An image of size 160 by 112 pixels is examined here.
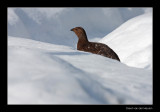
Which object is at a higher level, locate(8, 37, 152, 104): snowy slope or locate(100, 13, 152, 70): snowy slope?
locate(100, 13, 152, 70): snowy slope

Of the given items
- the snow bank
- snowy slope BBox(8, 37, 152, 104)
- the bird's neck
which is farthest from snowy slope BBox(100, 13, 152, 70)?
the snow bank

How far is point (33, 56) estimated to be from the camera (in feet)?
7.90

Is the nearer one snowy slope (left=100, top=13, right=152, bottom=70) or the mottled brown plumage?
the mottled brown plumage

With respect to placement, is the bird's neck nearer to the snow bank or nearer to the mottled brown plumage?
the mottled brown plumage

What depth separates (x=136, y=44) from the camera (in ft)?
21.2

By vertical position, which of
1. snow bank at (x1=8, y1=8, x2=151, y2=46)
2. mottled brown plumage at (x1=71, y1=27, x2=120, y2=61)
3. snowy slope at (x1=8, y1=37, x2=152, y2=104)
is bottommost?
snowy slope at (x1=8, y1=37, x2=152, y2=104)

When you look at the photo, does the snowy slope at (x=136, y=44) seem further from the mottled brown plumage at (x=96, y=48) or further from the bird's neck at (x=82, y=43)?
the bird's neck at (x=82, y=43)

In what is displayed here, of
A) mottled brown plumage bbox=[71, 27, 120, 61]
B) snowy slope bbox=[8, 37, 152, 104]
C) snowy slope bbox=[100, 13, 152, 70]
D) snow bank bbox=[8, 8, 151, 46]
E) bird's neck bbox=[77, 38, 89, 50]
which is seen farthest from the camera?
snow bank bbox=[8, 8, 151, 46]

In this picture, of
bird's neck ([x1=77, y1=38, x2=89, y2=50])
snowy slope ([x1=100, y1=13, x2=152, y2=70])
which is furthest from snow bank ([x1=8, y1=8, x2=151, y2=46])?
bird's neck ([x1=77, y1=38, x2=89, y2=50])

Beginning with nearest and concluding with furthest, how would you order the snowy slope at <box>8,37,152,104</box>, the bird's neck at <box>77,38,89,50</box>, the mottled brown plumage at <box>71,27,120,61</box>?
the snowy slope at <box>8,37,152,104</box> → the mottled brown plumage at <box>71,27,120,61</box> → the bird's neck at <box>77,38,89,50</box>

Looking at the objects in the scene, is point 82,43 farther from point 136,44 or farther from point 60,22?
point 60,22

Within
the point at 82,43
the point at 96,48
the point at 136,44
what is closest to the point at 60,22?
the point at 136,44

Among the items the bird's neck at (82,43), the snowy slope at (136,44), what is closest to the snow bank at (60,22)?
the snowy slope at (136,44)

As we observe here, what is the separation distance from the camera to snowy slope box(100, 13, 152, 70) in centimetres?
504
